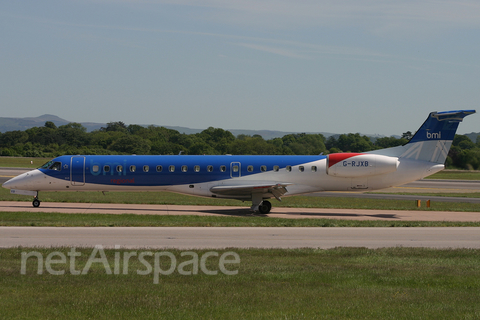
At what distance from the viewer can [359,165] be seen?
2844 centimetres

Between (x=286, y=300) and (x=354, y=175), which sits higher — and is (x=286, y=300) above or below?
below

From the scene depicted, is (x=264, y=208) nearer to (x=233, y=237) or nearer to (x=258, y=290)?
(x=233, y=237)

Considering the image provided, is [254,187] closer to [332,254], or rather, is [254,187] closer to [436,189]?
[332,254]

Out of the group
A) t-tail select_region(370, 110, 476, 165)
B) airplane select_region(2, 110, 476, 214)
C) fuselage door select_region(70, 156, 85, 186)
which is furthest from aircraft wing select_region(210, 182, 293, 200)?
fuselage door select_region(70, 156, 85, 186)

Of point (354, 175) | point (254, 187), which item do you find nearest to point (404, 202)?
point (354, 175)

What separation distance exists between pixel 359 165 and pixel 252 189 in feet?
19.8

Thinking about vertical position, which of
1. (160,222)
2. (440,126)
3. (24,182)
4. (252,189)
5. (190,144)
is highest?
(190,144)

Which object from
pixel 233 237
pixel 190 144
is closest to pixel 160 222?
pixel 233 237

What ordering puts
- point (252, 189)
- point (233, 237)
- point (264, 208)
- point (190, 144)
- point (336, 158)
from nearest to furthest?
1. point (233, 237)
2. point (252, 189)
3. point (336, 158)
4. point (264, 208)
5. point (190, 144)

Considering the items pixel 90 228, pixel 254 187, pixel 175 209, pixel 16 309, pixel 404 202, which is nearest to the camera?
pixel 16 309

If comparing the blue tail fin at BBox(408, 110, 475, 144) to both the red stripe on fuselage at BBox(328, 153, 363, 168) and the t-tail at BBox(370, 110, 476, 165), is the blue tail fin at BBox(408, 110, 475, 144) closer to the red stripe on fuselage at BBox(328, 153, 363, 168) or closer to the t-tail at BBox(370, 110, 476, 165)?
the t-tail at BBox(370, 110, 476, 165)

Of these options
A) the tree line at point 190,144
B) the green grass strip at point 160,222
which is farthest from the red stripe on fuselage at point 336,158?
the tree line at point 190,144

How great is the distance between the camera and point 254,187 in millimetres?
27812

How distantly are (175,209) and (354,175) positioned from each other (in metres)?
10.3
